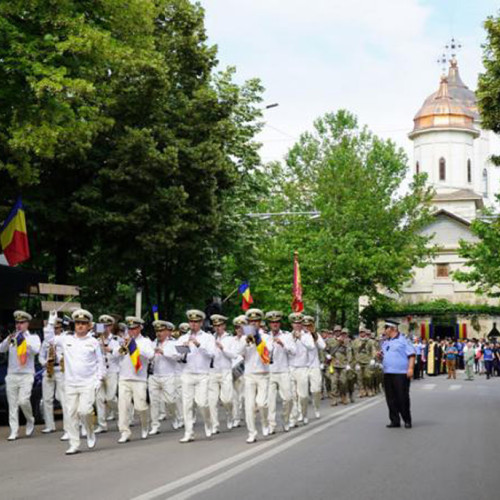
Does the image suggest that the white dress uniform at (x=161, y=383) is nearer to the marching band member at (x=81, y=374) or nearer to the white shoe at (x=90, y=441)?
the white shoe at (x=90, y=441)

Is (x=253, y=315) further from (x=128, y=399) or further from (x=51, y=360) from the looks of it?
(x=51, y=360)

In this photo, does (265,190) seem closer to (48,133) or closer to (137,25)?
(137,25)

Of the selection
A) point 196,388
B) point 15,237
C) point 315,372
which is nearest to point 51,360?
point 196,388

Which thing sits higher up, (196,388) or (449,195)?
(449,195)

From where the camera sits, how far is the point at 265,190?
39.8 metres

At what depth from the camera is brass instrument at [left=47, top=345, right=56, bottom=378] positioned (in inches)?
704

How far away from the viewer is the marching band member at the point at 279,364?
16703 mm

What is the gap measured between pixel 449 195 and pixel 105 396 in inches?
2901

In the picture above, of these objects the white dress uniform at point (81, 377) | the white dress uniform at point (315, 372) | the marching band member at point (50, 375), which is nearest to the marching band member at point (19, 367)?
the marching band member at point (50, 375)

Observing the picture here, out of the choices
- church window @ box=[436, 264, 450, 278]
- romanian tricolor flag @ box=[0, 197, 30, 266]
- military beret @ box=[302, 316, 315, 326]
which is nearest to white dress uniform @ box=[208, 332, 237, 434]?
military beret @ box=[302, 316, 315, 326]

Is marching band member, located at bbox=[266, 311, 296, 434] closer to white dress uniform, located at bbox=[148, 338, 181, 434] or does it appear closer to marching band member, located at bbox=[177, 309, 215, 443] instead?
marching band member, located at bbox=[177, 309, 215, 443]

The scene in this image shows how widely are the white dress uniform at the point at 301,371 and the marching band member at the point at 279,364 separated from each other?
1233 millimetres

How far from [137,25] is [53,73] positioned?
14.3 feet

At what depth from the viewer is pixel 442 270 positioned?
77.8 m
